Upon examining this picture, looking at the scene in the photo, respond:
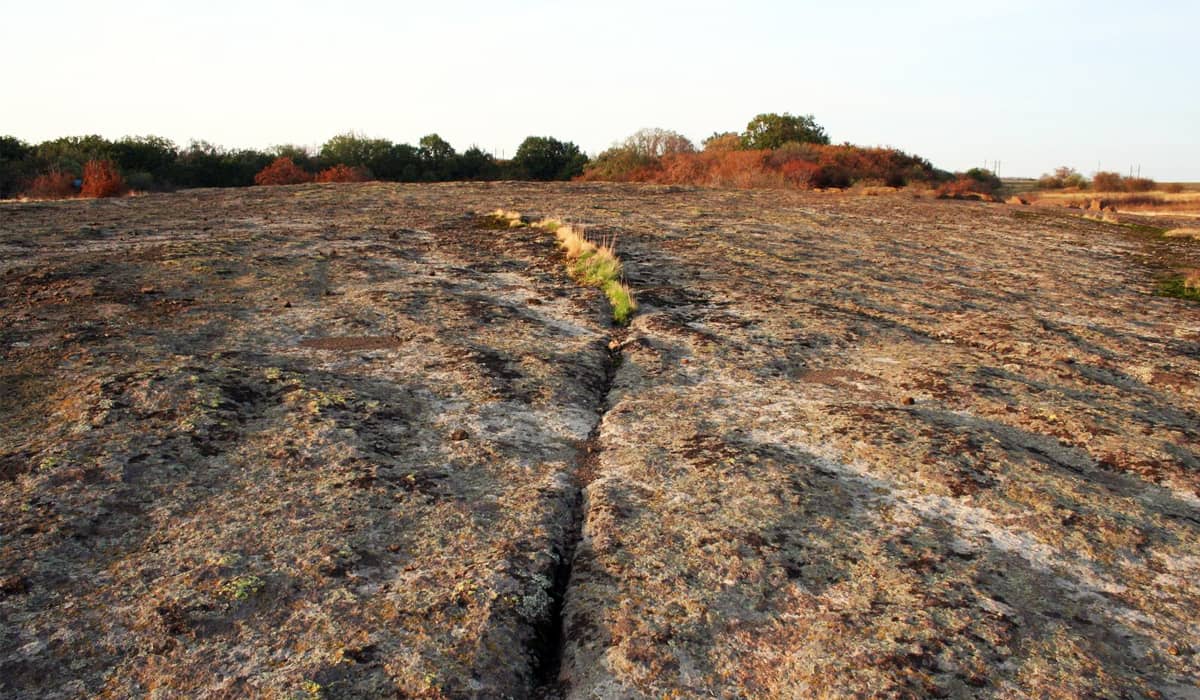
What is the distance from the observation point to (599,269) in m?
6.89

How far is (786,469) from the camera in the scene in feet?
10.8

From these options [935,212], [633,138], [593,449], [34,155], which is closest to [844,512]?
[593,449]

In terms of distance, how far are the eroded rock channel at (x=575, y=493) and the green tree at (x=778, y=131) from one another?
28.6 meters

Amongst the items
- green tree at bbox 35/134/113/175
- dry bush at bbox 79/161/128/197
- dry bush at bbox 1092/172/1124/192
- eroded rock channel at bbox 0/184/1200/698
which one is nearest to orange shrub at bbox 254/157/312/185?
green tree at bbox 35/134/113/175

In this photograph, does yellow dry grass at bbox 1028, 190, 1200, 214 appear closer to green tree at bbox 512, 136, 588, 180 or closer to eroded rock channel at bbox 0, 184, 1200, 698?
green tree at bbox 512, 136, 588, 180

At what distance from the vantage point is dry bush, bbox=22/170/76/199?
1750 centimetres

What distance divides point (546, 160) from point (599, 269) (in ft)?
92.4

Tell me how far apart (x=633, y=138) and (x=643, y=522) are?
33.9 meters

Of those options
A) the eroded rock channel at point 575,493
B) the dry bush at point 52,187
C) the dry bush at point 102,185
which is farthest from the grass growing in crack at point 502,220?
the dry bush at point 52,187

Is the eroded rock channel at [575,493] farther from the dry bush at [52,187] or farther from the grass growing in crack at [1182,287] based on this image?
the dry bush at [52,187]

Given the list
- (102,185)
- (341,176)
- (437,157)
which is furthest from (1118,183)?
(102,185)

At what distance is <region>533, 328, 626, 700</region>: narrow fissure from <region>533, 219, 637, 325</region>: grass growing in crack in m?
2.05

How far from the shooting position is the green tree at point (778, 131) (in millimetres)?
33781

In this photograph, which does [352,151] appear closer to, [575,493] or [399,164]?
[399,164]
